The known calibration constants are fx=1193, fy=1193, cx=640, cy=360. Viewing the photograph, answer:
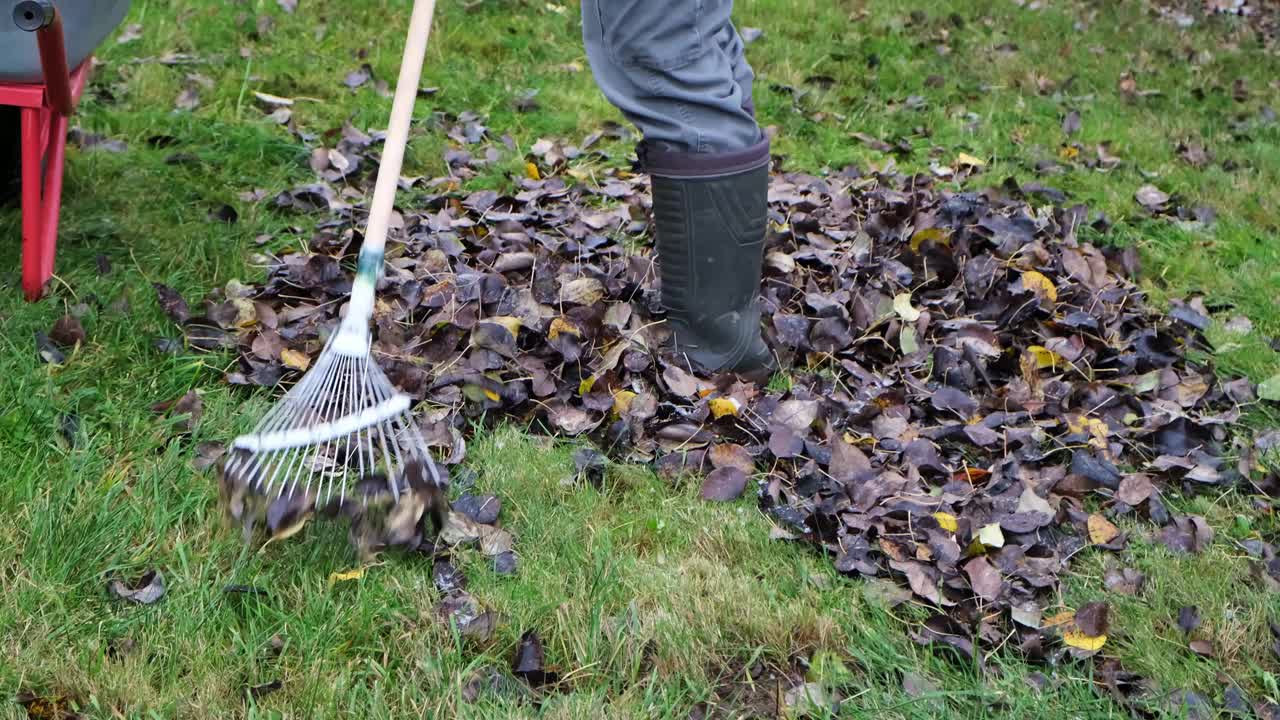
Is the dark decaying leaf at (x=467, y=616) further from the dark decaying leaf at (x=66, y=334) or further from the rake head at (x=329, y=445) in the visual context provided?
the dark decaying leaf at (x=66, y=334)

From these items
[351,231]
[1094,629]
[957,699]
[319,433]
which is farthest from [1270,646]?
[351,231]

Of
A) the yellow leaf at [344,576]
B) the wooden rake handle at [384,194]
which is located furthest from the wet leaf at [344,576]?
the wooden rake handle at [384,194]

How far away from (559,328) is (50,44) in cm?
124

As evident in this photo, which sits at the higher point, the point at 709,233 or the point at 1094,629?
the point at 709,233

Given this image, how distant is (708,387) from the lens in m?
2.71

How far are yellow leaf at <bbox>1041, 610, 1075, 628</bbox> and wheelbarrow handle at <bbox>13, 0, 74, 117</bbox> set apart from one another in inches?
88.5

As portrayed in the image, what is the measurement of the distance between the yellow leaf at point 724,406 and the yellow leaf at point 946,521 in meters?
0.50

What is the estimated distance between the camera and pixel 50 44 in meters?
2.53

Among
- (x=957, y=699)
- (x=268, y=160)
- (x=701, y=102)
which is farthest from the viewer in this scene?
(x=268, y=160)

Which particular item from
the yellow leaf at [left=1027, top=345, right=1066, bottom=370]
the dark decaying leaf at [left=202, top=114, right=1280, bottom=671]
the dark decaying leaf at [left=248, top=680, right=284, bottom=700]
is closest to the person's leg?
the dark decaying leaf at [left=202, top=114, right=1280, bottom=671]

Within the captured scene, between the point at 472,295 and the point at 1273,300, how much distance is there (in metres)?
2.25

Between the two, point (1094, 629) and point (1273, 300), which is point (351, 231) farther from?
point (1273, 300)

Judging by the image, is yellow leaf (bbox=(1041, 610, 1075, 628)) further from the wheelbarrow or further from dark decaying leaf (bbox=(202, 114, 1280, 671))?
the wheelbarrow

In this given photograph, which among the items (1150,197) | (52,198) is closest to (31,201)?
(52,198)
